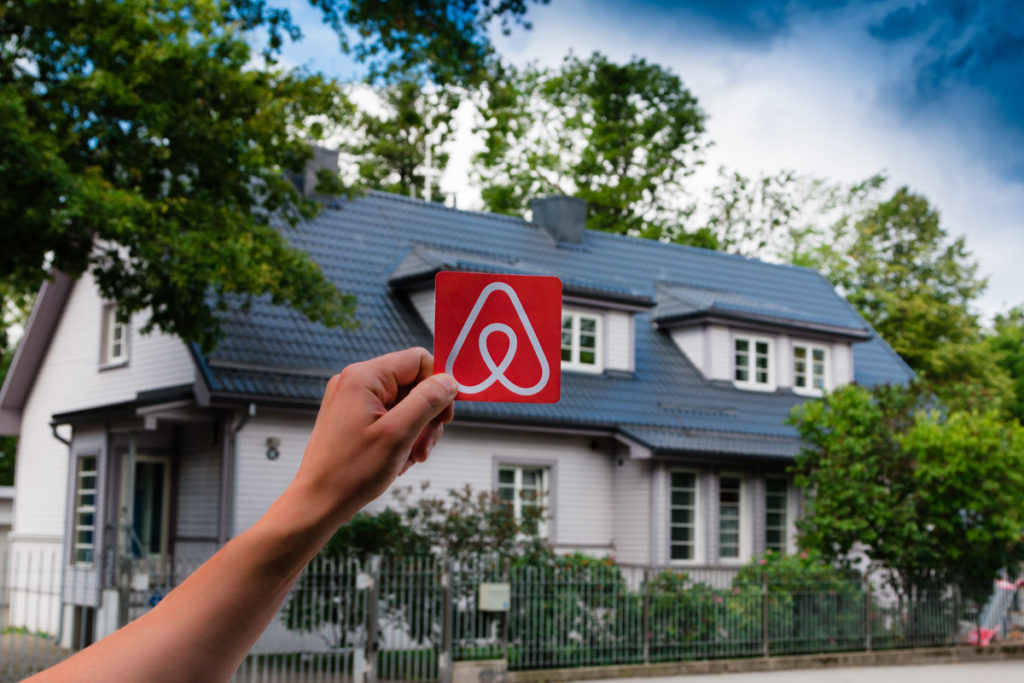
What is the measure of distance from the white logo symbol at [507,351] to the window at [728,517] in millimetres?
20314

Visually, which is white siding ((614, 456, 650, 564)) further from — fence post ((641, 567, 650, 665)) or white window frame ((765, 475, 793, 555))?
fence post ((641, 567, 650, 665))

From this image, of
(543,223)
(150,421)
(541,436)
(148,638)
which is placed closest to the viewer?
(148,638)

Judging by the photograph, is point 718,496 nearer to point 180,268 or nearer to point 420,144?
point 180,268

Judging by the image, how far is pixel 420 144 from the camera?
40.0 meters

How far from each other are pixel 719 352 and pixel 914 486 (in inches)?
242

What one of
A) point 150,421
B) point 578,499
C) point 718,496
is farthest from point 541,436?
point 150,421

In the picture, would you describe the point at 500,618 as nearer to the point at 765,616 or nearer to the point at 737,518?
the point at 765,616

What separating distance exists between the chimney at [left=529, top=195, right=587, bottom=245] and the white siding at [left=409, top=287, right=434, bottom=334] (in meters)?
6.02

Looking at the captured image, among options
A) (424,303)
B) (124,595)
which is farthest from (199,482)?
(424,303)

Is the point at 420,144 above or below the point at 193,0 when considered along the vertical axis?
above

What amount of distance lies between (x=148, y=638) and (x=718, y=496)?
2107 cm

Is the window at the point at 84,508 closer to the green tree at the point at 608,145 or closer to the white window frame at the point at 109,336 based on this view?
the white window frame at the point at 109,336

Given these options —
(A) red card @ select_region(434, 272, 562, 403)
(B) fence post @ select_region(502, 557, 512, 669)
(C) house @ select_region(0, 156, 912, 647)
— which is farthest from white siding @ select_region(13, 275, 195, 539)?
(A) red card @ select_region(434, 272, 562, 403)

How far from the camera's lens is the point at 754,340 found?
80.3 feet
